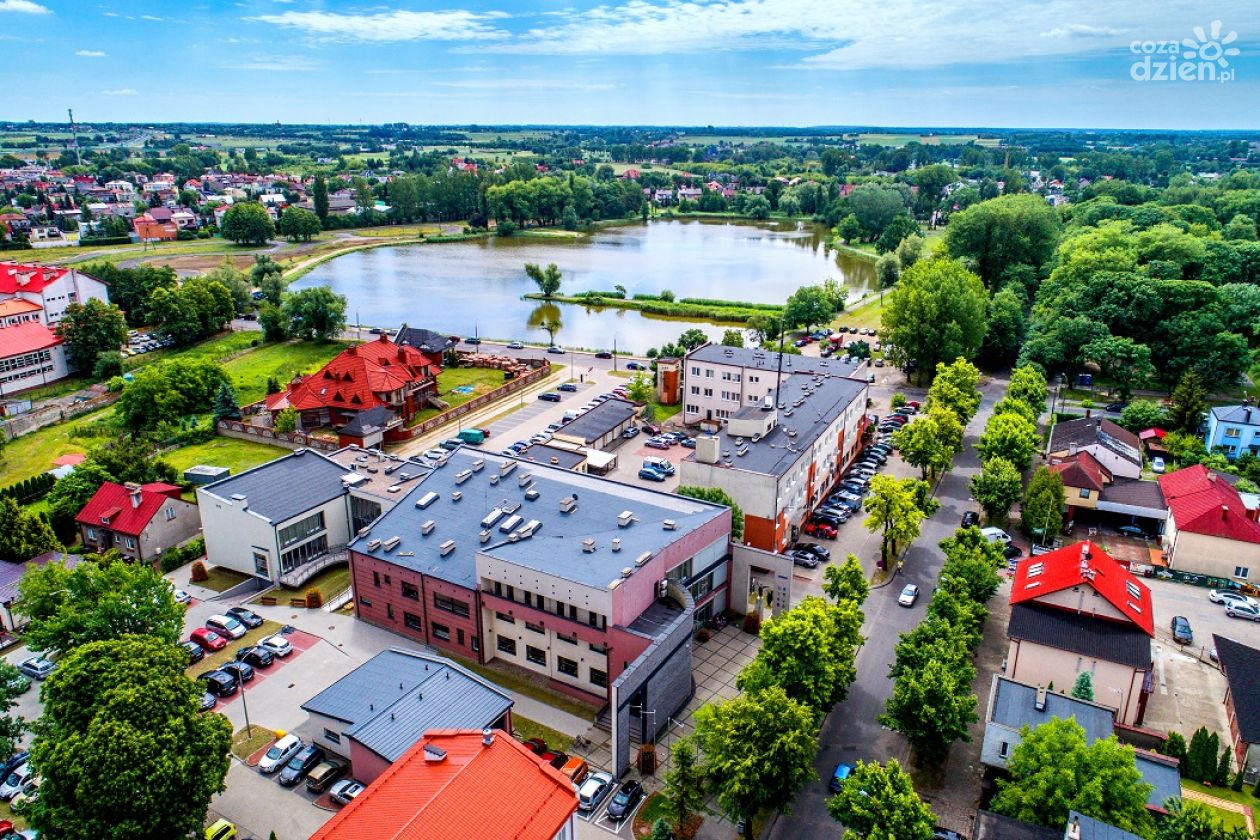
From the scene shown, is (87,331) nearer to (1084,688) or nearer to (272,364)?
(272,364)

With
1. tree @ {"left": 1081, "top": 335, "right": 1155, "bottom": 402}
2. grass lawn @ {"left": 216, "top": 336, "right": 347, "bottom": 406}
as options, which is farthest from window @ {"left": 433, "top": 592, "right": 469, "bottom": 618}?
tree @ {"left": 1081, "top": 335, "right": 1155, "bottom": 402}

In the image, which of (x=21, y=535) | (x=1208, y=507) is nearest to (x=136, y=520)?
(x=21, y=535)

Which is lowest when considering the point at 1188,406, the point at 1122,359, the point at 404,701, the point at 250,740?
Answer: the point at 250,740

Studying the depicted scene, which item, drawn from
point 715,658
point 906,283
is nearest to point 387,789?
point 715,658

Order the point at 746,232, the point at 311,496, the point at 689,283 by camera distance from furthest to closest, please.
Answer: the point at 746,232 < the point at 689,283 < the point at 311,496

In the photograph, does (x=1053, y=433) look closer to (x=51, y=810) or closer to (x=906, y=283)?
(x=906, y=283)

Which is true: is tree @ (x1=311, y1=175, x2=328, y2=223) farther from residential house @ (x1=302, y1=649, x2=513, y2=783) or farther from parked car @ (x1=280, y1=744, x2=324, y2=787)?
parked car @ (x1=280, y1=744, x2=324, y2=787)
